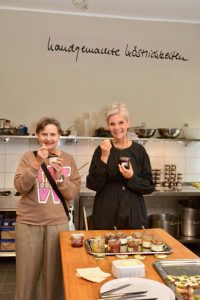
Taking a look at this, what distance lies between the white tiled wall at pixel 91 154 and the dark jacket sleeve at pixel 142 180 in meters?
1.88

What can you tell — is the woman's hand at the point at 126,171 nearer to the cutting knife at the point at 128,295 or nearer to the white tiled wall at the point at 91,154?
the cutting knife at the point at 128,295

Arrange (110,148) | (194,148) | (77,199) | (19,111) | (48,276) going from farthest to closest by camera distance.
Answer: (194,148) → (19,111) → (77,199) → (110,148) → (48,276)

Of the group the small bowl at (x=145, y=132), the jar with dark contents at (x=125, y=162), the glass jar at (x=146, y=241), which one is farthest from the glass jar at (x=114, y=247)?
the small bowl at (x=145, y=132)

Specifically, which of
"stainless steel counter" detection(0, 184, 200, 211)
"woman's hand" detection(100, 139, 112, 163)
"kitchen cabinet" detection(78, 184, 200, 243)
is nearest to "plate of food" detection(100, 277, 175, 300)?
"woman's hand" detection(100, 139, 112, 163)

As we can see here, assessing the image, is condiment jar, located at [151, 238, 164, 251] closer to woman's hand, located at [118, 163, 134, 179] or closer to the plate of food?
the plate of food

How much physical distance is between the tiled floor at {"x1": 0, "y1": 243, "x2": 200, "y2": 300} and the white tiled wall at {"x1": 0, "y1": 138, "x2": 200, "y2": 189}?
88 cm

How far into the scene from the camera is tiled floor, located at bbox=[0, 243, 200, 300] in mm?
2814

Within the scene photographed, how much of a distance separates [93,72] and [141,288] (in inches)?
126

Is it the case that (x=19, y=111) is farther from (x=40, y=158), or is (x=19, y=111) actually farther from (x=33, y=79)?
(x=40, y=158)

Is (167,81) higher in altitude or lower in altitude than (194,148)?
higher

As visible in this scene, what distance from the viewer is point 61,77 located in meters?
4.00

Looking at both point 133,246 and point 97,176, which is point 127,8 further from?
point 133,246

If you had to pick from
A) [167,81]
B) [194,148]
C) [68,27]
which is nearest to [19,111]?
[68,27]

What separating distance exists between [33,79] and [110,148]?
2143 mm
